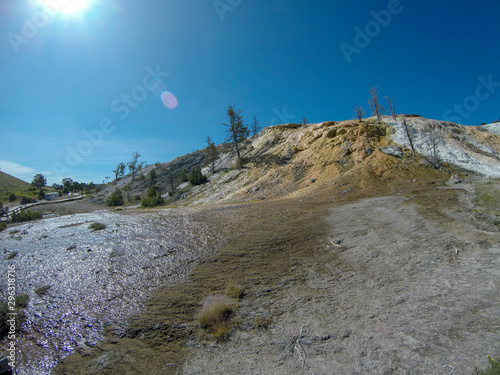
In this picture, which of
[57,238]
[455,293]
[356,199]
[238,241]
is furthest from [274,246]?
[57,238]

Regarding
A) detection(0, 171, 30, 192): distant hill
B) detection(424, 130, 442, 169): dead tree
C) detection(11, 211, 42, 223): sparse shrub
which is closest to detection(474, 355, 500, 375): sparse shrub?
detection(424, 130, 442, 169): dead tree

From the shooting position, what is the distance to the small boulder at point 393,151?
947 inches

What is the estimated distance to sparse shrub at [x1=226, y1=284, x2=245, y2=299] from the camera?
249 inches

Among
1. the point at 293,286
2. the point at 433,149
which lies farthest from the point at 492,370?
the point at 433,149

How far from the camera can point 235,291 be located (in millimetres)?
6438

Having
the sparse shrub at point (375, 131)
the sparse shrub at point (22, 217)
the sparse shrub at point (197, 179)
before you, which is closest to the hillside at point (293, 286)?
the sparse shrub at point (375, 131)

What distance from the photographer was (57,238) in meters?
14.3

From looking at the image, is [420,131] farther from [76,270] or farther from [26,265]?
[26,265]

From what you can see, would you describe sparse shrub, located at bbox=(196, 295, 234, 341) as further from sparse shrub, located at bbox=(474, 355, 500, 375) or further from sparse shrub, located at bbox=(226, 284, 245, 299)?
sparse shrub, located at bbox=(474, 355, 500, 375)

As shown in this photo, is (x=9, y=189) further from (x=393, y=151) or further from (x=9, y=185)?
(x=393, y=151)

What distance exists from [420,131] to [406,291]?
95.6 feet

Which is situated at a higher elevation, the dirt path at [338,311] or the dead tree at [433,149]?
the dead tree at [433,149]

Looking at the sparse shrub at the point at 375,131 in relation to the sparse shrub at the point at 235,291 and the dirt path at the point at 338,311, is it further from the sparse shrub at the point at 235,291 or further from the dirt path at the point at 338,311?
the sparse shrub at the point at 235,291

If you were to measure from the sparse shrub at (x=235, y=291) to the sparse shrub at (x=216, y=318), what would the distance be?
0.87ft
